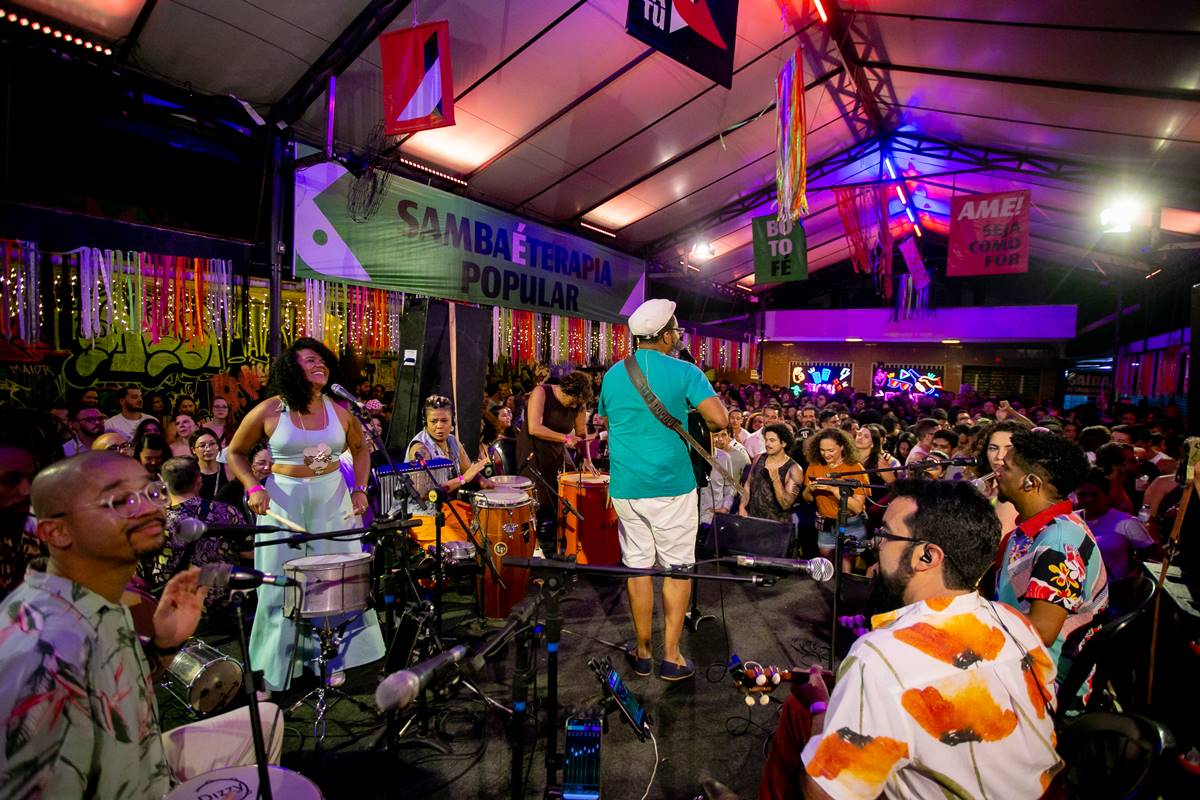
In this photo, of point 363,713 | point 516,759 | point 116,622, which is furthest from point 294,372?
point 516,759

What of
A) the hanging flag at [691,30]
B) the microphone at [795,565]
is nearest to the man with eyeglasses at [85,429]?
the hanging flag at [691,30]

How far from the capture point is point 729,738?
3332mm

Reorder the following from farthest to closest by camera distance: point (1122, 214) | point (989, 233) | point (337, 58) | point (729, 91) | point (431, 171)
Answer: point (989, 233) → point (1122, 214) → point (729, 91) → point (431, 171) → point (337, 58)

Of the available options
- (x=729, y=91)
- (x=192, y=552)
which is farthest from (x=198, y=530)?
(x=729, y=91)

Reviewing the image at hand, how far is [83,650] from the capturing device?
1.38m

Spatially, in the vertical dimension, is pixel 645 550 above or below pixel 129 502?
below

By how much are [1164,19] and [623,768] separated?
8.37 m

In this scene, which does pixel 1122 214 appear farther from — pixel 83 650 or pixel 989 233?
pixel 83 650

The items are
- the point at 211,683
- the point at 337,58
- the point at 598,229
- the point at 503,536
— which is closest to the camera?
the point at 211,683

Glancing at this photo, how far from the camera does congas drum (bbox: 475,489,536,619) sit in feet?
15.5

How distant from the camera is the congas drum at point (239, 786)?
165 centimetres

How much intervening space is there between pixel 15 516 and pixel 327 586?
1.45 m

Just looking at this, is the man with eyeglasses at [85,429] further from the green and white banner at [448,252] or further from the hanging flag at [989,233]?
the hanging flag at [989,233]

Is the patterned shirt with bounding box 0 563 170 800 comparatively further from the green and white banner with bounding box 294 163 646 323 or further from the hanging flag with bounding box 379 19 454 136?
the green and white banner with bounding box 294 163 646 323
